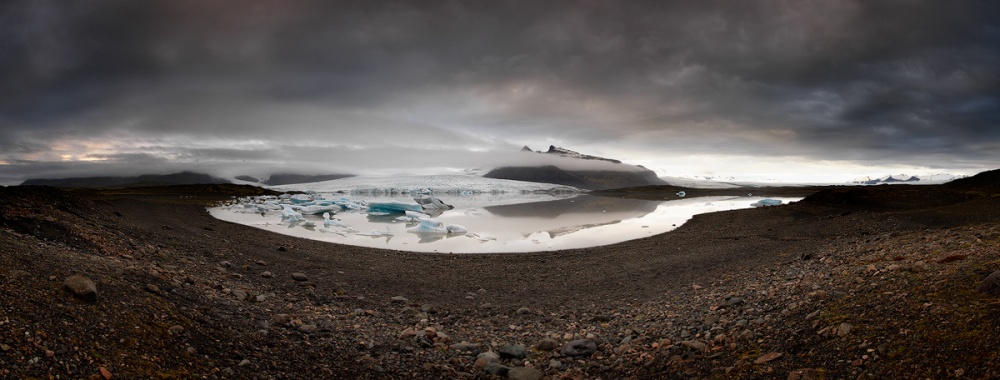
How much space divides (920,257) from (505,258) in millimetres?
8878

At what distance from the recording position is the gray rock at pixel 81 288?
14.6ft

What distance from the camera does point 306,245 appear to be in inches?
549

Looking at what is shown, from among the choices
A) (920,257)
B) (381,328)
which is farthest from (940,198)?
(381,328)

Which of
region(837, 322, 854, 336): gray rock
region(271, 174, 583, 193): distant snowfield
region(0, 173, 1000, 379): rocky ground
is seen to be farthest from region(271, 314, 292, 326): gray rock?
region(271, 174, 583, 193): distant snowfield

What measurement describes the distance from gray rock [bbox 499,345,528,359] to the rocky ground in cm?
2

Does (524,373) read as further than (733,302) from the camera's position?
No

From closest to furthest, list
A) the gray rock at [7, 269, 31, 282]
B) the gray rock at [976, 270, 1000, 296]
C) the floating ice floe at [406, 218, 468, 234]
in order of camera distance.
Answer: the gray rock at [976, 270, 1000, 296] → the gray rock at [7, 269, 31, 282] → the floating ice floe at [406, 218, 468, 234]

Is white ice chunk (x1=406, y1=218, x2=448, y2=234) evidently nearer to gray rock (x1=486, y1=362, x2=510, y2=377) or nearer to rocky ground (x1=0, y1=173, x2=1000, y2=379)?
rocky ground (x1=0, y1=173, x2=1000, y2=379)

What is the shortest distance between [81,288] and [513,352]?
470cm

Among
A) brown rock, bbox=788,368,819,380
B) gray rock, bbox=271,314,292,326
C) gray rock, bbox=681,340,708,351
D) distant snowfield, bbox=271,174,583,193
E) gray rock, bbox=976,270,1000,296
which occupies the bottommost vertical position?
gray rock, bbox=271,314,292,326

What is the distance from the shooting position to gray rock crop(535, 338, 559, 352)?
5866mm

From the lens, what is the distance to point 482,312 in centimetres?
763

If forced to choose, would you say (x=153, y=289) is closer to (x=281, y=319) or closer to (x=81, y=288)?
(x=81, y=288)

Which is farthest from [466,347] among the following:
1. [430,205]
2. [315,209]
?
[430,205]
